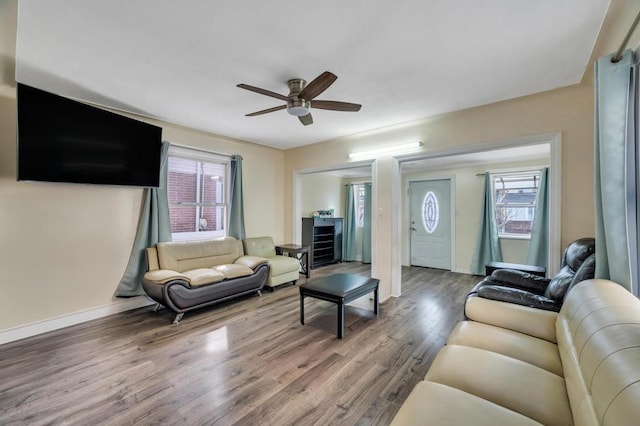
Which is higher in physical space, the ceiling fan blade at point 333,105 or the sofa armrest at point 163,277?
the ceiling fan blade at point 333,105

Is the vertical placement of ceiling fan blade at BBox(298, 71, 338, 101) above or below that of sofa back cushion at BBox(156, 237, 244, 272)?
above

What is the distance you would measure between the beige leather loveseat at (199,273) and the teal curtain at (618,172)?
3539 millimetres

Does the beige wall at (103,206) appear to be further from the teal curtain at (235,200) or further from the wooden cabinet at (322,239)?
the wooden cabinet at (322,239)

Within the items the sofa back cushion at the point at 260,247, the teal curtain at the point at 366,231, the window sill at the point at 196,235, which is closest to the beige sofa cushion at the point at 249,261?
the sofa back cushion at the point at 260,247

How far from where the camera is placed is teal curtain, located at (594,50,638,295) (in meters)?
1.58

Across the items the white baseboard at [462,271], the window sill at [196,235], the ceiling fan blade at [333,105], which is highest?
the ceiling fan blade at [333,105]

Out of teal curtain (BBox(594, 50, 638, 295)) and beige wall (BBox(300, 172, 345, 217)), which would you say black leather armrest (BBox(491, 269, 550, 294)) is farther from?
beige wall (BBox(300, 172, 345, 217))

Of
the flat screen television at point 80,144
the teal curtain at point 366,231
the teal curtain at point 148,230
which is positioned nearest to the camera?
the flat screen television at point 80,144

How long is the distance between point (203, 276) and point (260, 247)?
150 cm

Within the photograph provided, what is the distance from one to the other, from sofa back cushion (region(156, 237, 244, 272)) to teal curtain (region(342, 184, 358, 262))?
10.7 feet

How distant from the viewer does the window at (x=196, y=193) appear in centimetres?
402

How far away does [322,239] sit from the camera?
21.5ft

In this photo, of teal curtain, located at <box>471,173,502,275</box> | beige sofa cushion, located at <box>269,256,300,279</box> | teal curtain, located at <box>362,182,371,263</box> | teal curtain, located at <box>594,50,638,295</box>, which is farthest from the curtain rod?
teal curtain, located at <box>362,182,371,263</box>

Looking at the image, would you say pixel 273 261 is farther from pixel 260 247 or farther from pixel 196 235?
pixel 196 235
